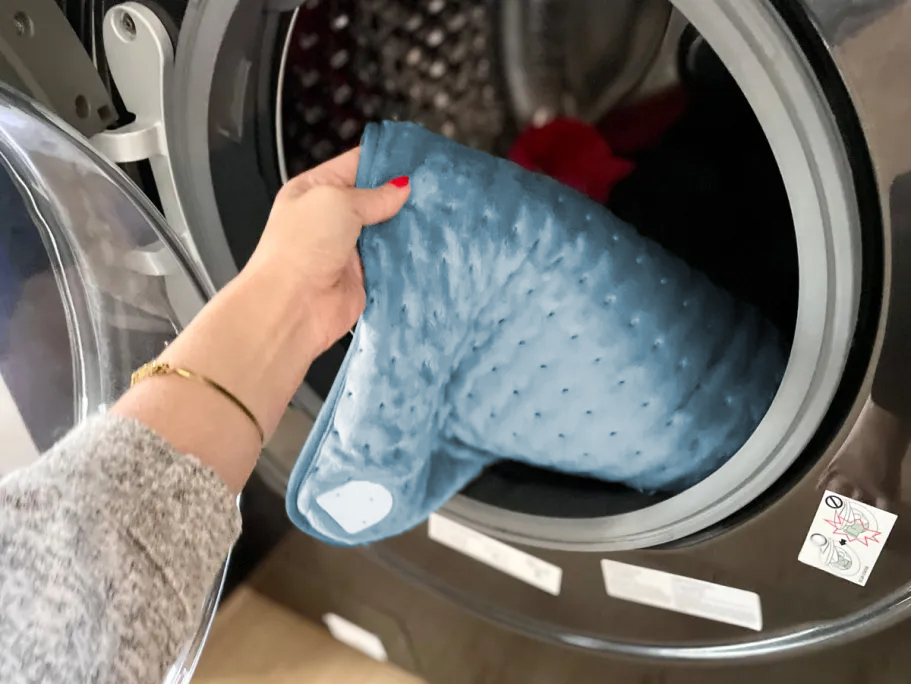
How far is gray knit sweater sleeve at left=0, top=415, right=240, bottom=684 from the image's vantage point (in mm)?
301

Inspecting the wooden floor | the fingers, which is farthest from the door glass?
the wooden floor

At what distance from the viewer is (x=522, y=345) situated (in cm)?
52

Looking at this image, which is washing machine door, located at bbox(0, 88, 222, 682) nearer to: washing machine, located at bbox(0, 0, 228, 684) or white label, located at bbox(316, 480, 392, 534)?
washing machine, located at bbox(0, 0, 228, 684)

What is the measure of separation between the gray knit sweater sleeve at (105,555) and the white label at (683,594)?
35 centimetres

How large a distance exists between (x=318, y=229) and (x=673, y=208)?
0.40m

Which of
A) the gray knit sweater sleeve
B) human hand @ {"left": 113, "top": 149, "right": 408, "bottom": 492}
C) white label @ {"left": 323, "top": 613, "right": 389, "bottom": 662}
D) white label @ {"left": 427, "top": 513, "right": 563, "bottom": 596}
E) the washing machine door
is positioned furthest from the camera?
white label @ {"left": 323, "top": 613, "right": 389, "bottom": 662}

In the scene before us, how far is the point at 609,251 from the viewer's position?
487 mm

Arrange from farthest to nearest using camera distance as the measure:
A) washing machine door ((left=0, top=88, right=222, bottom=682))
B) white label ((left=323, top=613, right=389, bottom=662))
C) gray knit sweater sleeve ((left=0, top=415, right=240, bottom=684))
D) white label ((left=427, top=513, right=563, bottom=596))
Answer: white label ((left=323, top=613, right=389, bottom=662))
white label ((left=427, top=513, right=563, bottom=596))
washing machine door ((left=0, top=88, right=222, bottom=682))
gray knit sweater sleeve ((left=0, top=415, right=240, bottom=684))

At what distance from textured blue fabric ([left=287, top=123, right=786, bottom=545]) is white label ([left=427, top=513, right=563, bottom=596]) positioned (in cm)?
11

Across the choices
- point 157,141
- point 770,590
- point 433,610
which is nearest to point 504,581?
point 433,610

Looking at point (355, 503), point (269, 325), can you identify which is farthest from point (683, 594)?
point (269, 325)

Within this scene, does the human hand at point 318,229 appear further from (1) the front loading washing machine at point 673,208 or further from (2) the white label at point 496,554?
(2) the white label at point 496,554

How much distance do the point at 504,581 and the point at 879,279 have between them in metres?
0.44

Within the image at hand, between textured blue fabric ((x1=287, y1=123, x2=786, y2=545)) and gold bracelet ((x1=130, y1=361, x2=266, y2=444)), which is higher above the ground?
textured blue fabric ((x1=287, y1=123, x2=786, y2=545))
